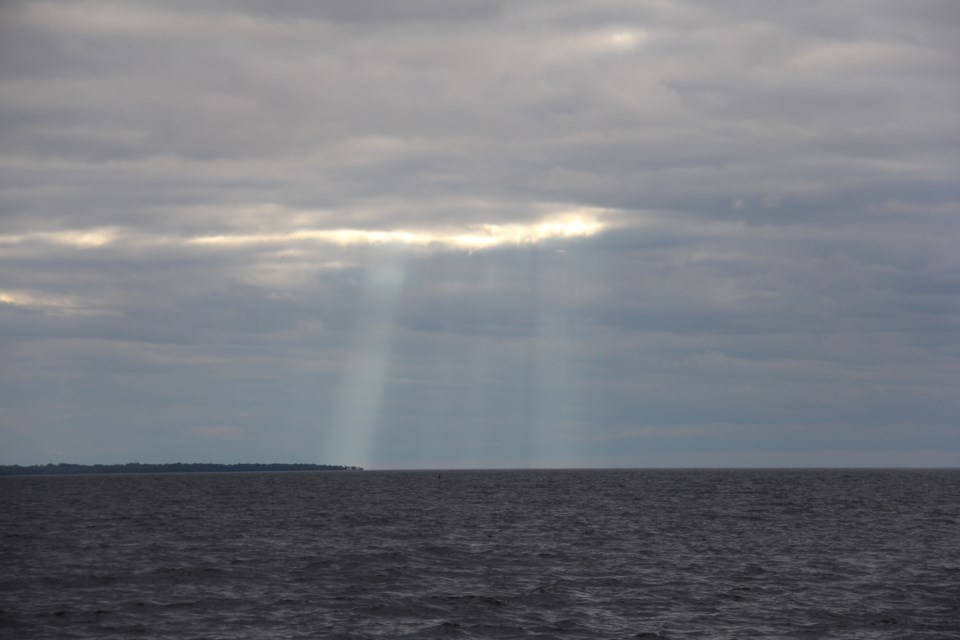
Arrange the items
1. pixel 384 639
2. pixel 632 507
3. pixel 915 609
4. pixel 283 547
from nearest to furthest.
Answer: pixel 384 639 → pixel 915 609 → pixel 283 547 → pixel 632 507

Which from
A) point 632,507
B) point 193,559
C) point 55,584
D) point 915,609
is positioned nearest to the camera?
point 915,609

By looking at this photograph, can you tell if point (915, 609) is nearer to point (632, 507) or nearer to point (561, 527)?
point (561, 527)

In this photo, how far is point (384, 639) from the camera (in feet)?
122

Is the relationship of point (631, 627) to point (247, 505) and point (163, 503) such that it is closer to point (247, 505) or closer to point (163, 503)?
point (247, 505)

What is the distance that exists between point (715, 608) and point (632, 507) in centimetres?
7500

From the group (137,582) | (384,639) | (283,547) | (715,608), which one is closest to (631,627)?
(715,608)

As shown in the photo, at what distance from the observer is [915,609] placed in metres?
42.8

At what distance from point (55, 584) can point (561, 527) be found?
45.3 m

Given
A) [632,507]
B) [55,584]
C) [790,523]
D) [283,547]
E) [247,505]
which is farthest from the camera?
[247,505]

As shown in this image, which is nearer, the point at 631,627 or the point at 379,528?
the point at 631,627

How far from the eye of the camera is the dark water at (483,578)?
39.5 metres

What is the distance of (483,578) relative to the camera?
51.9 meters

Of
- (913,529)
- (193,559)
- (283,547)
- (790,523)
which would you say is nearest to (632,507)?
(790,523)

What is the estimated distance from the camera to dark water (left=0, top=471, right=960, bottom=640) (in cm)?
3950
